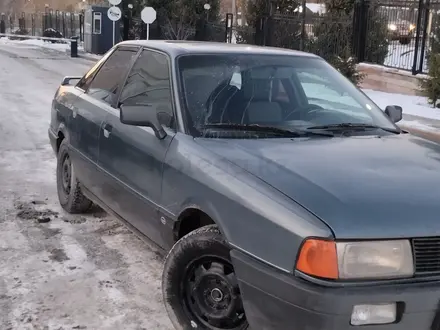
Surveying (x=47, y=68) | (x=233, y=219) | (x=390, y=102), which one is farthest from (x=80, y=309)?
(x=47, y=68)

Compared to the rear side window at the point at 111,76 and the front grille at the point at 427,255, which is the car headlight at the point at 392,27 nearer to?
the rear side window at the point at 111,76

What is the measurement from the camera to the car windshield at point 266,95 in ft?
12.9

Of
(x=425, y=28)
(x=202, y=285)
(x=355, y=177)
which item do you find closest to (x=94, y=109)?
(x=202, y=285)

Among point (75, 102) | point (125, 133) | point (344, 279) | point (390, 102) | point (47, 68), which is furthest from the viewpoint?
point (47, 68)

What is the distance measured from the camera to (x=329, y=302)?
2615 millimetres

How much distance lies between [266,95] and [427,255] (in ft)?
5.70

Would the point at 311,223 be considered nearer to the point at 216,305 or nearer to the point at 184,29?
the point at 216,305

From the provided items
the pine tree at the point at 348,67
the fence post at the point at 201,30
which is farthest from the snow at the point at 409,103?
the fence post at the point at 201,30

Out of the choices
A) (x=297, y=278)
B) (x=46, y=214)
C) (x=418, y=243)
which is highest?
(x=418, y=243)

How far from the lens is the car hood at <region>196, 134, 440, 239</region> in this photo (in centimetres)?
271

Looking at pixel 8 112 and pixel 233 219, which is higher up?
pixel 233 219

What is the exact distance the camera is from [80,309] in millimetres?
3826

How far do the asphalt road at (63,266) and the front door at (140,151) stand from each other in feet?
1.32

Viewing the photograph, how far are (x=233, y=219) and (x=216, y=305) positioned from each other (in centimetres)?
47
